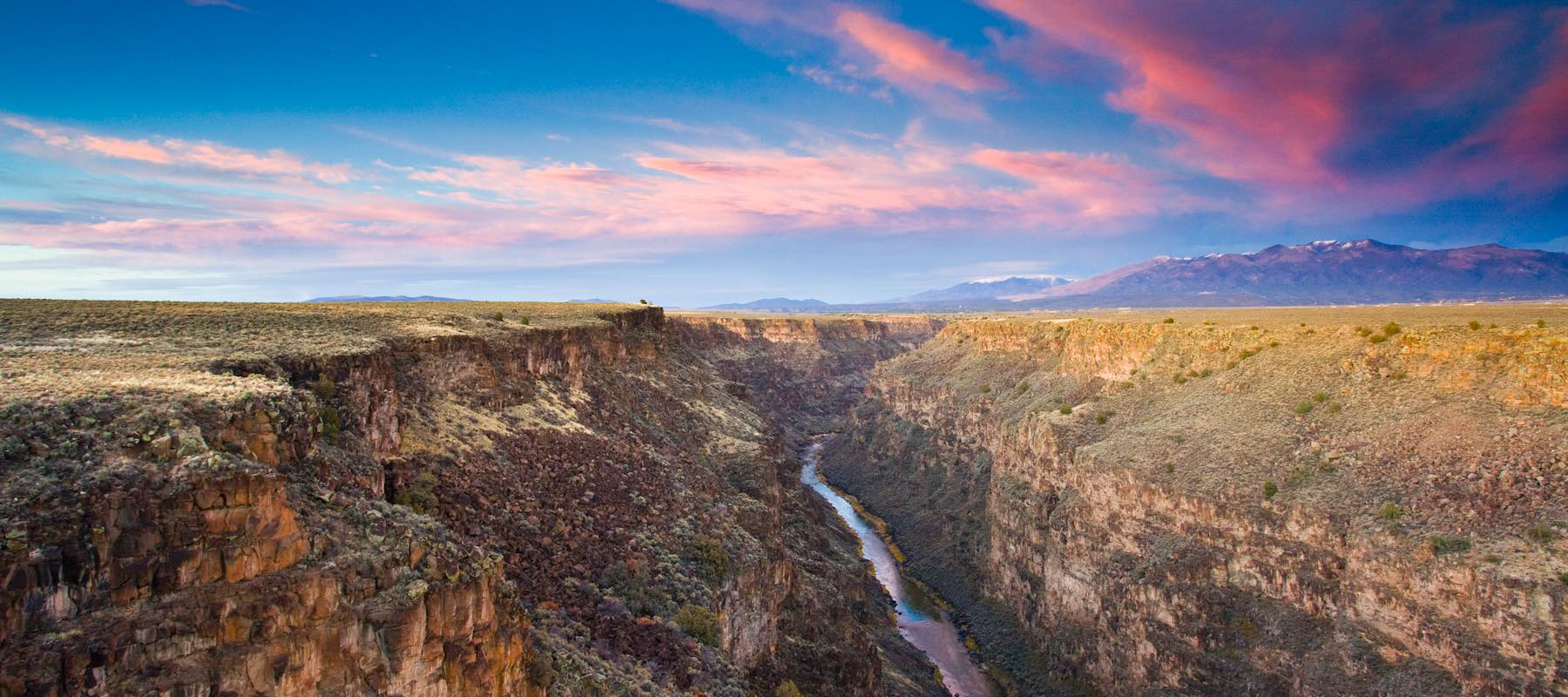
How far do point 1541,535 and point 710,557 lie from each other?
3128 centimetres

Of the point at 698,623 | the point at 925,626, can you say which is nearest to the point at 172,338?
the point at 698,623

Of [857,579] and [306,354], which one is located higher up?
[306,354]

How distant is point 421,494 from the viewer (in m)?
22.8

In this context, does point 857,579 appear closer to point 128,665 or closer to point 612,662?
point 612,662

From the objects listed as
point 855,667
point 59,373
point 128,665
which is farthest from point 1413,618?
point 59,373

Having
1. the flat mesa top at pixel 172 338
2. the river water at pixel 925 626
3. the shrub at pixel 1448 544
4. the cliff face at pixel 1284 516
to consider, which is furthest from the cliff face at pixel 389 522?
the shrub at pixel 1448 544

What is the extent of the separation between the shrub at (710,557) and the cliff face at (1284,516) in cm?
2426

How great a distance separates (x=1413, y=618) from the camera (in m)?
29.8

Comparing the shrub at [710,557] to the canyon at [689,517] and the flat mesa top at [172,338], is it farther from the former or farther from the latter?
the flat mesa top at [172,338]

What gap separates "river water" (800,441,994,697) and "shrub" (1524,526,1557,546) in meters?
28.5

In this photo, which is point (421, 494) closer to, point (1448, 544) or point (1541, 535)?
point (1448, 544)

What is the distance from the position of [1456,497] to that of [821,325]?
140m

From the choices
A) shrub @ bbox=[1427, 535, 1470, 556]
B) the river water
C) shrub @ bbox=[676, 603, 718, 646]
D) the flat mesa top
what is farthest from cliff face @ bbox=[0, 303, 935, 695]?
shrub @ bbox=[1427, 535, 1470, 556]

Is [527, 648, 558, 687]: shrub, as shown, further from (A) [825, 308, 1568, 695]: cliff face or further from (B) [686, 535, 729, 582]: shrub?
(A) [825, 308, 1568, 695]: cliff face
